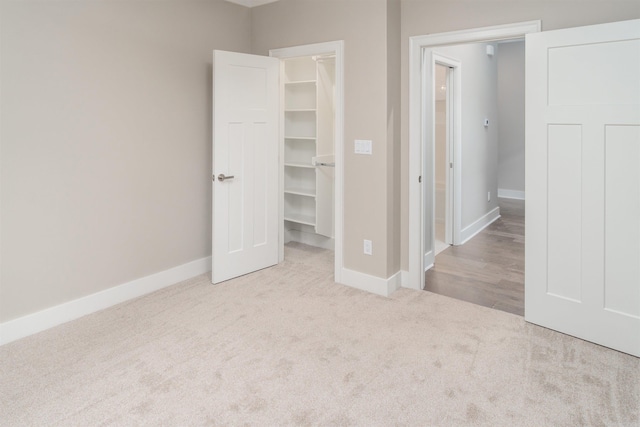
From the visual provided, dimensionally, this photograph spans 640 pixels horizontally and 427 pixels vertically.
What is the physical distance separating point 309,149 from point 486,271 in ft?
7.71

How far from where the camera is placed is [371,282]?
3660 mm

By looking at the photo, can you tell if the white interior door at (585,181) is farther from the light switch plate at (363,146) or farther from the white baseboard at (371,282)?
the light switch plate at (363,146)

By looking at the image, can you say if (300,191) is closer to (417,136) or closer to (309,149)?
(309,149)

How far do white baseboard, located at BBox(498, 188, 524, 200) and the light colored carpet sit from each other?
→ 18.2 feet

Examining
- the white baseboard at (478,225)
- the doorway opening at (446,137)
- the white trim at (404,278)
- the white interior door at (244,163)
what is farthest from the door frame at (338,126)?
the white baseboard at (478,225)

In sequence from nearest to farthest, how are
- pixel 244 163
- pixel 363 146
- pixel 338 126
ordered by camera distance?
pixel 363 146 → pixel 338 126 → pixel 244 163

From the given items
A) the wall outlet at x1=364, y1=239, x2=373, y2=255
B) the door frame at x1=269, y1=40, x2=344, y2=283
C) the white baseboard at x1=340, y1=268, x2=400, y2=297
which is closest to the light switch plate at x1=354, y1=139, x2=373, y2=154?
the door frame at x1=269, y1=40, x2=344, y2=283

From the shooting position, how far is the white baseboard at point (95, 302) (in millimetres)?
2856

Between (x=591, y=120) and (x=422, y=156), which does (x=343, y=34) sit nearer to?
(x=422, y=156)

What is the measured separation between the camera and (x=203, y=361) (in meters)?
2.55

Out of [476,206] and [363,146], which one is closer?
[363,146]

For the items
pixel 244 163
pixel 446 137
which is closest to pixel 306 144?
pixel 244 163

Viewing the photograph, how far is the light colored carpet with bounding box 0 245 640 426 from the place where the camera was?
2078 millimetres

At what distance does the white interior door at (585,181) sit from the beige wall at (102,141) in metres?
2.68
